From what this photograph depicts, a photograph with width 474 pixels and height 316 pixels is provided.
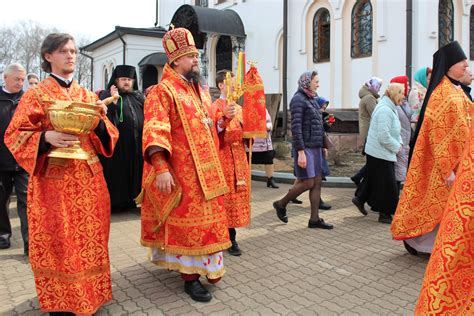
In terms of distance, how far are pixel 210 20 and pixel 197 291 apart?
14.2m

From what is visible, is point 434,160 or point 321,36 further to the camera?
point 321,36

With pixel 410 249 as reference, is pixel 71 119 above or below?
above

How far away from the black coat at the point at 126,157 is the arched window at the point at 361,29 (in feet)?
28.8

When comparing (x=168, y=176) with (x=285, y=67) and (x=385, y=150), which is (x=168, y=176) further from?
(x=285, y=67)

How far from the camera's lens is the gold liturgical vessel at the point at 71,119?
2.69 meters

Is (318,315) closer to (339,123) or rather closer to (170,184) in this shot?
(170,184)

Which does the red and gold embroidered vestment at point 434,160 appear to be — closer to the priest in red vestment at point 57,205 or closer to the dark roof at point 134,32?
the priest in red vestment at point 57,205

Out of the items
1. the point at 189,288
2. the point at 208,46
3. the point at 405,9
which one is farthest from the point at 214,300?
the point at 208,46

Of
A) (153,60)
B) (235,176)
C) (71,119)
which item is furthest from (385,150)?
(153,60)

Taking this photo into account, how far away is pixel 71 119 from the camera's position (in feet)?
8.84

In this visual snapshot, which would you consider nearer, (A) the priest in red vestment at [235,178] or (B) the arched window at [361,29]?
(A) the priest in red vestment at [235,178]

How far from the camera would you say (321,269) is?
411 cm

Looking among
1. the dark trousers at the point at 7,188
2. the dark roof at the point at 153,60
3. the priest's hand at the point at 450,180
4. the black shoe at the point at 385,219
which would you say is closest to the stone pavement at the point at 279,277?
the black shoe at the point at 385,219

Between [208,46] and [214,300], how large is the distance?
16063 mm
